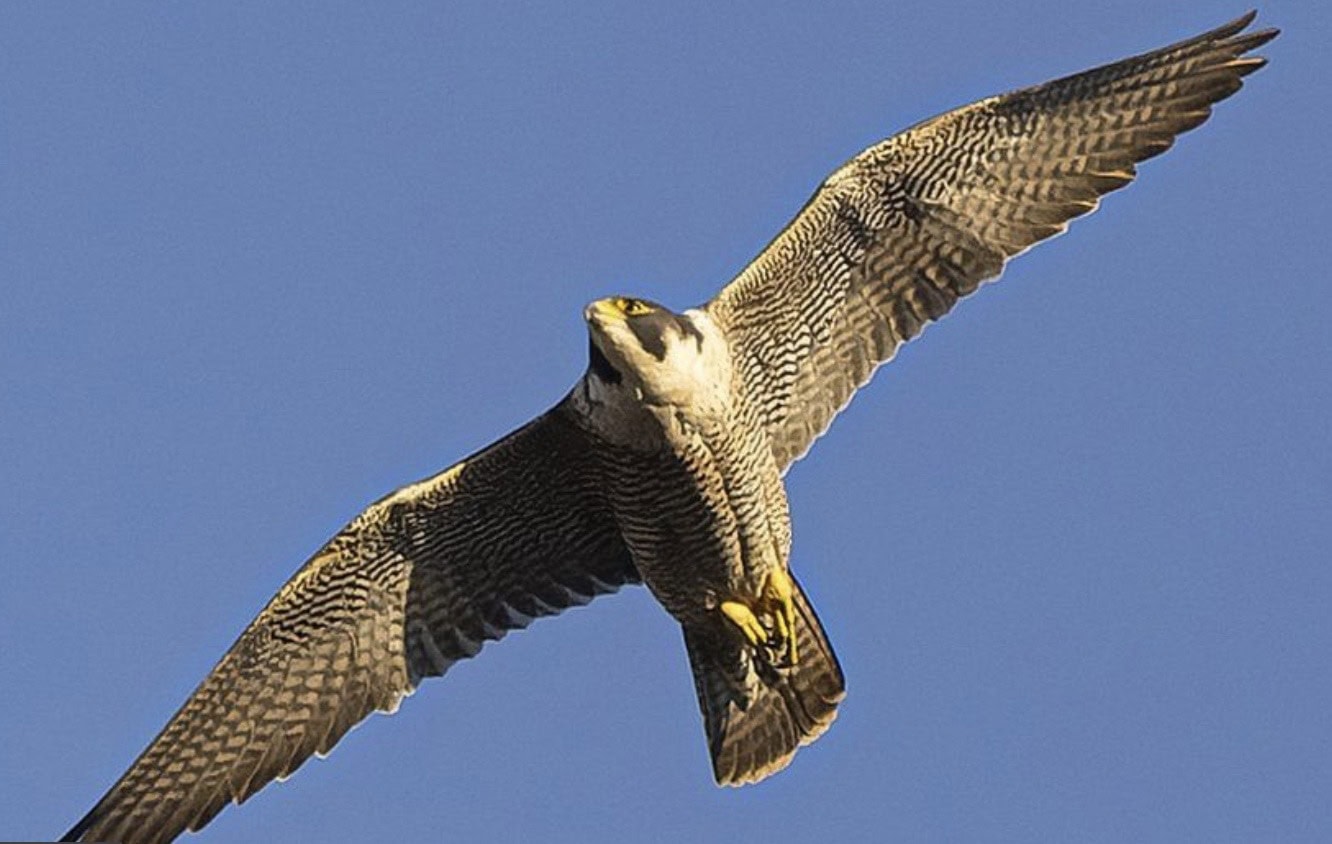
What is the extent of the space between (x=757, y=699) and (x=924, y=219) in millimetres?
2290

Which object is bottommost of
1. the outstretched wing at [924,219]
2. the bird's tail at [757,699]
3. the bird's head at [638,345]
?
the bird's tail at [757,699]

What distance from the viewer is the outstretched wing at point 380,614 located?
13.4 metres

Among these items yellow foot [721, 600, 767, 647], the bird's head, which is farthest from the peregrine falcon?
the bird's head

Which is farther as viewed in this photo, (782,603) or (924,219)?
(924,219)

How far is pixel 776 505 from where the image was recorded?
13055 millimetres

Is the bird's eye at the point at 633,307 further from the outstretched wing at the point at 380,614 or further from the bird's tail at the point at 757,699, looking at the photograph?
the bird's tail at the point at 757,699

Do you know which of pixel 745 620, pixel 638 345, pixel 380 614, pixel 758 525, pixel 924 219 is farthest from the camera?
pixel 380 614

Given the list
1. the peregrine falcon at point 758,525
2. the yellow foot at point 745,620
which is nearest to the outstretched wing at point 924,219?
the peregrine falcon at point 758,525

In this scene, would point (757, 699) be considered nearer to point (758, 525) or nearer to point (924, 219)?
point (758, 525)

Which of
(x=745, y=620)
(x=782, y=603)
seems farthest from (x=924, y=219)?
(x=745, y=620)

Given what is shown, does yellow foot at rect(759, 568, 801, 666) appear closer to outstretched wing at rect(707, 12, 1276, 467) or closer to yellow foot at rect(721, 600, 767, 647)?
yellow foot at rect(721, 600, 767, 647)

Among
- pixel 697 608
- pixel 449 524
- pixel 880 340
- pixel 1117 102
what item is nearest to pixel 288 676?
pixel 449 524

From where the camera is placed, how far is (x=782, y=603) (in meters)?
13.2

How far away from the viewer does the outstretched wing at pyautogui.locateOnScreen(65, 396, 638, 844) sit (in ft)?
43.9
